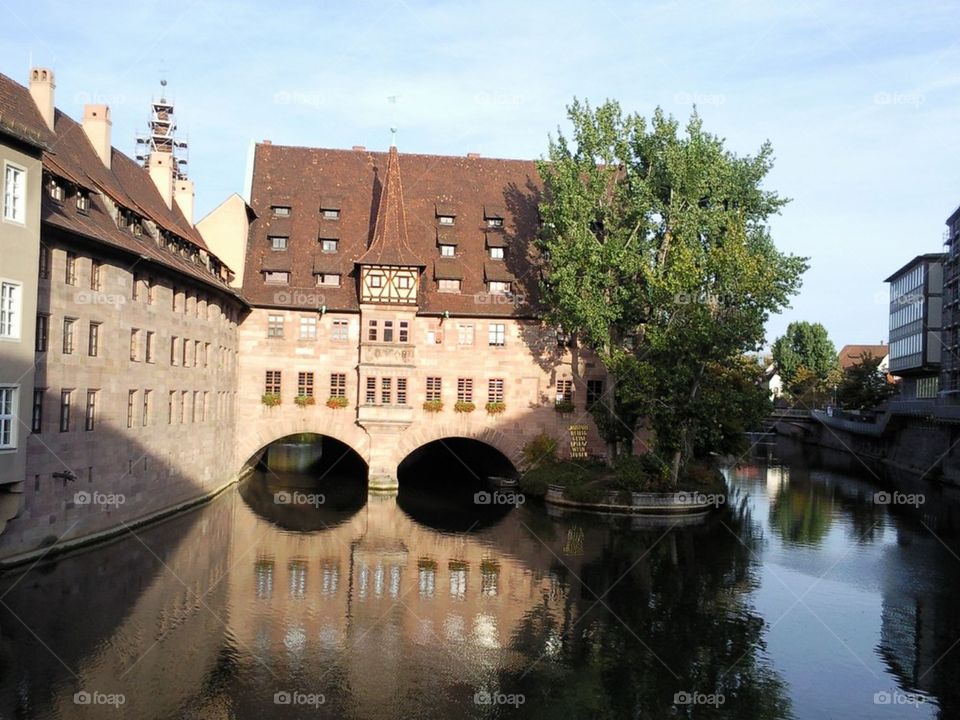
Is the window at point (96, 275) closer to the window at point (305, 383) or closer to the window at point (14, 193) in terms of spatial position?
the window at point (14, 193)

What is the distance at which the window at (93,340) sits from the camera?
2805 centimetres

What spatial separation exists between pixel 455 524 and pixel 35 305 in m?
18.5

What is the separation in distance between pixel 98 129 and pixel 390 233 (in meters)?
14.0

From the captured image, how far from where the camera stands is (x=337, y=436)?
44375 millimetres

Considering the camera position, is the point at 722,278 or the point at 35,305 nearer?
the point at 35,305

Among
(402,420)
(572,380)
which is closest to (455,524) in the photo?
(402,420)

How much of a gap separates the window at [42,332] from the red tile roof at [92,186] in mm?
2561

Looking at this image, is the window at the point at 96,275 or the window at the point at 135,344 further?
the window at the point at 135,344

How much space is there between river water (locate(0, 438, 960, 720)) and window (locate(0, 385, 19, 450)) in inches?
141

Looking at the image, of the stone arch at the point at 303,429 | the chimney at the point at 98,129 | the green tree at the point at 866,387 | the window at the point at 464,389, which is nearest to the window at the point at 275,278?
the stone arch at the point at 303,429

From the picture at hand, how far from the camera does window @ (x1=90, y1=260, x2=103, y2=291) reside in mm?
28156

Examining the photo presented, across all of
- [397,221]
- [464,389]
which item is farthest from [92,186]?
[464,389]

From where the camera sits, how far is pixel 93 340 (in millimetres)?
28406

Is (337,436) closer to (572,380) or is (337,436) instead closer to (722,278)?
(572,380)
